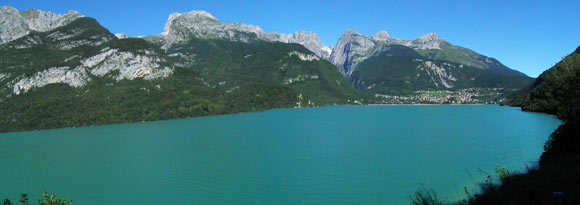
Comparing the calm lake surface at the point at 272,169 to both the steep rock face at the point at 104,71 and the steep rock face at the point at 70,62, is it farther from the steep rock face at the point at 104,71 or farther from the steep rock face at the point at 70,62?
the steep rock face at the point at 70,62

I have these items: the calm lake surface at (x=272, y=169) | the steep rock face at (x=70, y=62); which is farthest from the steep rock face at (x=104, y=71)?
the calm lake surface at (x=272, y=169)

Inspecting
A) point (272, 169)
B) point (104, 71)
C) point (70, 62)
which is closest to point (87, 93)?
point (104, 71)

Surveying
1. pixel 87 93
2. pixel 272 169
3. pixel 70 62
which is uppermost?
pixel 70 62

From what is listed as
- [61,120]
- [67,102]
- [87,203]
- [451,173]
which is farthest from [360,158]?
[67,102]

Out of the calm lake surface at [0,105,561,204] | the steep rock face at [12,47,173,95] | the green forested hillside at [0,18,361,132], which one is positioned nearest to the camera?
the calm lake surface at [0,105,561,204]

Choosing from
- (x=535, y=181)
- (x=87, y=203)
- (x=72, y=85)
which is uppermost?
(x=72, y=85)

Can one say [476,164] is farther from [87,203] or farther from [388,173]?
[87,203]

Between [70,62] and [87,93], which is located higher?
[70,62]

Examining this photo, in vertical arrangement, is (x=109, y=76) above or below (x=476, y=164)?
above

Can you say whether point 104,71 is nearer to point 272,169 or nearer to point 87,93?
point 87,93

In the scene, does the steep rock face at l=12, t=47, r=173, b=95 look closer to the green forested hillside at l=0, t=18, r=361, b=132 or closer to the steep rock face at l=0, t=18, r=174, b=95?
the steep rock face at l=0, t=18, r=174, b=95

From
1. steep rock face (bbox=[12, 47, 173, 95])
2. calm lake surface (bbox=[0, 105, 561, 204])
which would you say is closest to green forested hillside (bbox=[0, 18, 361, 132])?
steep rock face (bbox=[12, 47, 173, 95])
